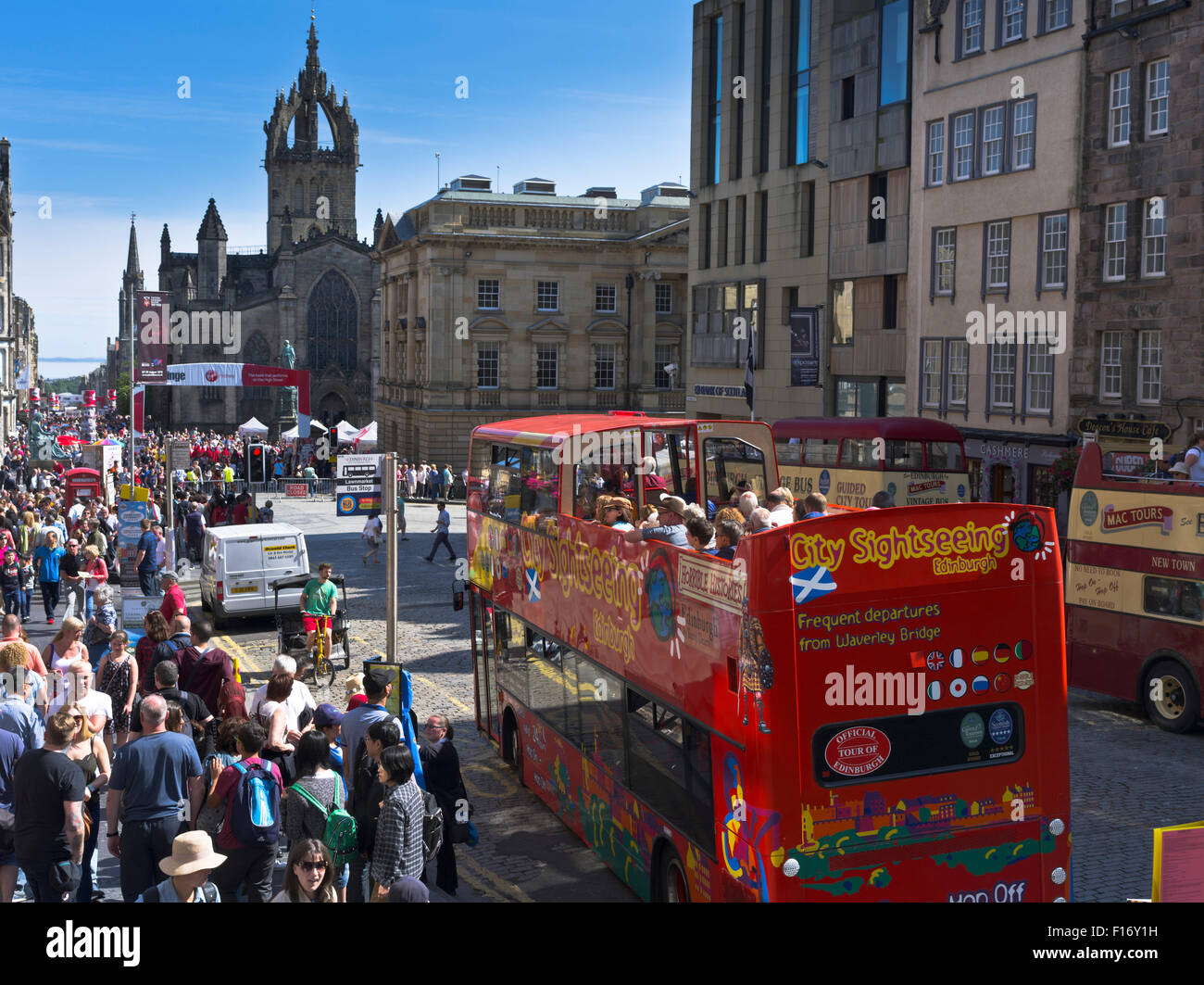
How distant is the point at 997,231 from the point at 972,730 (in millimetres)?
26237

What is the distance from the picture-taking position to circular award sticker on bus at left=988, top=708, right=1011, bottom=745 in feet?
27.7

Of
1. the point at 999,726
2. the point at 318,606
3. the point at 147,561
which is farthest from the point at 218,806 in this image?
the point at 147,561

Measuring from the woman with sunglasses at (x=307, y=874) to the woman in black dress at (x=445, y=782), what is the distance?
3.27 metres

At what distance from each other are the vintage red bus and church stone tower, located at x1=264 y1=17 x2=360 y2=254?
11948 centimetres

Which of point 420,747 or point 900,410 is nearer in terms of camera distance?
point 420,747

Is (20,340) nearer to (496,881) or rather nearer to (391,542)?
(391,542)

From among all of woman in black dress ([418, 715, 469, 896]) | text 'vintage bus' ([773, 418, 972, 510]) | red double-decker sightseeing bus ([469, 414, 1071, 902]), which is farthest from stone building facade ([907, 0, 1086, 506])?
woman in black dress ([418, 715, 469, 896])

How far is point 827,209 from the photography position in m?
38.9

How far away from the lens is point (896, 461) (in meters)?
26.6

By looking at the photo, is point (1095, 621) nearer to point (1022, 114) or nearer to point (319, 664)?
point (319, 664)

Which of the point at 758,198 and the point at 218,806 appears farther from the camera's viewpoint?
the point at 758,198

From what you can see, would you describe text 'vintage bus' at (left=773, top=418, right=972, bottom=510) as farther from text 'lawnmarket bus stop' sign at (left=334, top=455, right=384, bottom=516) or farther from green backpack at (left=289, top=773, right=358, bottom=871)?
green backpack at (left=289, top=773, right=358, bottom=871)
